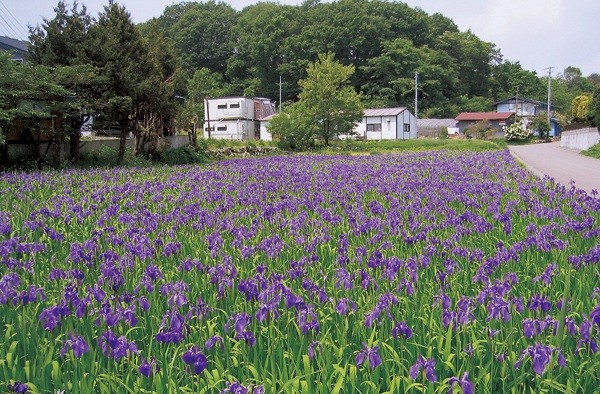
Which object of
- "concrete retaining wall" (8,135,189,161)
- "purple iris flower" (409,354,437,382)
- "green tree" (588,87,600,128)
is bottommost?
"purple iris flower" (409,354,437,382)

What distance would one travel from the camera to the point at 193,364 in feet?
7.23

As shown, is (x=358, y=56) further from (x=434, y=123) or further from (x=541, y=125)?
(x=541, y=125)

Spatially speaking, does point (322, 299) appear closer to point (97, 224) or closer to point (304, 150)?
point (97, 224)

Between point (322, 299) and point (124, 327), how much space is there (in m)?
1.03

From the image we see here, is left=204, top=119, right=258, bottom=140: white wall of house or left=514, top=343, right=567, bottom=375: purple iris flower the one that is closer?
left=514, top=343, right=567, bottom=375: purple iris flower

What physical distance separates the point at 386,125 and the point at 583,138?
26.2m

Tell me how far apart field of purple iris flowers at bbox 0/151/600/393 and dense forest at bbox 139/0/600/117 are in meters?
65.6

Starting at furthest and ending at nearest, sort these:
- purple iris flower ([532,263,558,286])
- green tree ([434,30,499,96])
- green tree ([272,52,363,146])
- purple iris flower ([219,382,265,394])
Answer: green tree ([434,30,499,96]) < green tree ([272,52,363,146]) < purple iris flower ([532,263,558,286]) < purple iris flower ([219,382,265,394])

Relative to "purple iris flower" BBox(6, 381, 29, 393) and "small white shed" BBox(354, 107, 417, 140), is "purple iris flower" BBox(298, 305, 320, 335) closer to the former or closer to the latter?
"purple iris flower" BBox(6, 381, 29, 393)

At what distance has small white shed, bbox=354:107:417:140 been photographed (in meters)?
58.8

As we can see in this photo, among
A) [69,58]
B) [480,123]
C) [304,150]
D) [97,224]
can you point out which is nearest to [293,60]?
[480,123]

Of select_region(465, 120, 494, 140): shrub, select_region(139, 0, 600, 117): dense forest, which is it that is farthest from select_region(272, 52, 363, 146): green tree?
select_region(139, 0, 600, 117): dense forest

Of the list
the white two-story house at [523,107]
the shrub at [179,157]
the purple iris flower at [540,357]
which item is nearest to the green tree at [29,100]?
the shrub at [179,157]

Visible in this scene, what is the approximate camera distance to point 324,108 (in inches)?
1534
